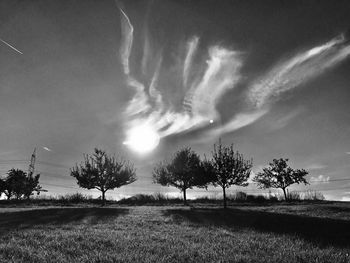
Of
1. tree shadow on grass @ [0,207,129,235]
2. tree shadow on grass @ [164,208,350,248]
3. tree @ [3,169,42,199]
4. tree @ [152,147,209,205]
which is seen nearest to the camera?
tree shadow on grass @ [164,208,350,248]

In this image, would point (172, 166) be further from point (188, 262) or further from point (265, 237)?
point (188, 262)

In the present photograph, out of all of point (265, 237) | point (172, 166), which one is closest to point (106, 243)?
point (265, 237)

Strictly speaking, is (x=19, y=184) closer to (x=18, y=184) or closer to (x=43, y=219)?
(x=18, y=184)

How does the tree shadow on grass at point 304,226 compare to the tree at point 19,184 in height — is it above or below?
below

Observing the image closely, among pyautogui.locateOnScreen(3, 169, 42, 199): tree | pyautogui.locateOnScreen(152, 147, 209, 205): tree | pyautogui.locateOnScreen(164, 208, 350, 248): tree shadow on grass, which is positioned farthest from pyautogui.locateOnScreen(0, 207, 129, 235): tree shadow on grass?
pyautogui.locateOnScreen(3, 169, 42, 199): tree

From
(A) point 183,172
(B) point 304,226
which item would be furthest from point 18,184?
(B) point 304,226

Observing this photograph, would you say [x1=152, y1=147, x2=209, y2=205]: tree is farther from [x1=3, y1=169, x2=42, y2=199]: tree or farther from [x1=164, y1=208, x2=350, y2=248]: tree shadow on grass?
[x1=3, y1=169, x2=42, y2=199]: tree

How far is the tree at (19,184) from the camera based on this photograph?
7669 centimetres

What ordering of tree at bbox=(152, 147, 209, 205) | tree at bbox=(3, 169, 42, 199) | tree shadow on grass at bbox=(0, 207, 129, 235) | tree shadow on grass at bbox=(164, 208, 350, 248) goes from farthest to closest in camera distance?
tree at bbox=(3, 169, 42, 199) < tree at bbox=(152, 147, 209, 205) < tree shadow on grass at bbox=(0, 207, 129, 235) < tree shadow on grass at bbox=(164, 208, 350, 248)

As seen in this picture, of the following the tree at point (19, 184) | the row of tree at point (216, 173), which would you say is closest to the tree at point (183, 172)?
the row of tree at point (216, 173)

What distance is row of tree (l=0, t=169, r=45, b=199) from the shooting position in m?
76.8

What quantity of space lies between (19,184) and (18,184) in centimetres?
25

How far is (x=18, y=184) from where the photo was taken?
252ft

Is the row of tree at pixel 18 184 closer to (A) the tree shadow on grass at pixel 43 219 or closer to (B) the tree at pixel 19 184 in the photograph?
(B) the tree at pixel 19 184
